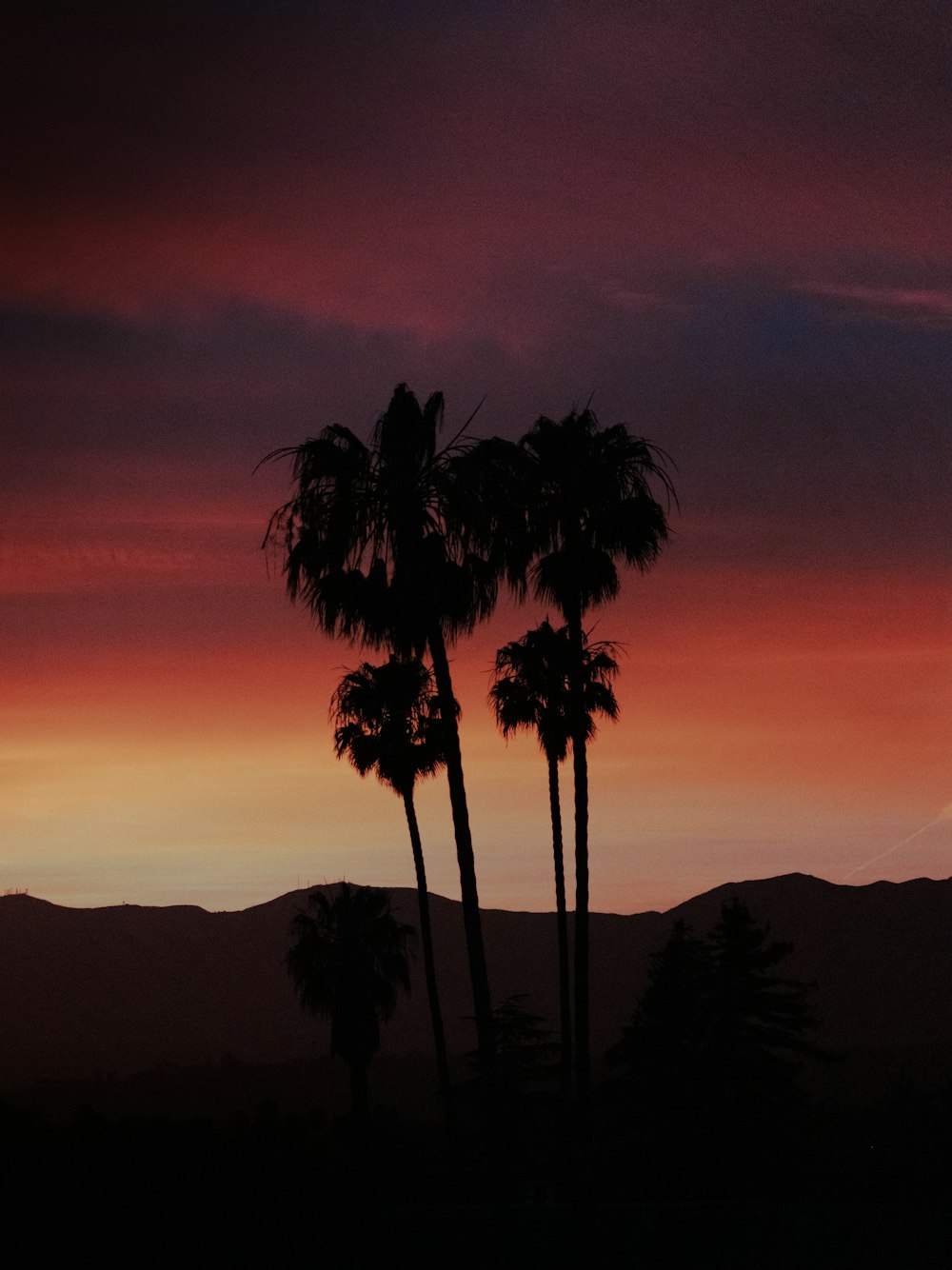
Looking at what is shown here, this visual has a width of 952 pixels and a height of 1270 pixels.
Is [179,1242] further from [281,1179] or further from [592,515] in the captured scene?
[592,515]

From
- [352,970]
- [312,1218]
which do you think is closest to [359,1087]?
[352,970]

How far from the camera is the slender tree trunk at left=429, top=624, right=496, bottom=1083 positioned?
2588cm

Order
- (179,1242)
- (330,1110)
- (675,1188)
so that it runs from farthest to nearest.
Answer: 1. (330,1110)
2. (675,1188)
3. (179,1242)

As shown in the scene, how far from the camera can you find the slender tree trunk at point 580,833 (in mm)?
32094

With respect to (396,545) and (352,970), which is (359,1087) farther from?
(396,545)

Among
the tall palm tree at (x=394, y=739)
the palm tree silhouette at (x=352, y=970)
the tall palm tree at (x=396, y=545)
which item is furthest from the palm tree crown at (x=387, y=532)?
the palm tree silhouette at (x=352, y=970)

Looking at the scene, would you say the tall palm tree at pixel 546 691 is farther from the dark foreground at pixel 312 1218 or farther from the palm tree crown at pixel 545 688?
the dark foreground at pixel 312 1218

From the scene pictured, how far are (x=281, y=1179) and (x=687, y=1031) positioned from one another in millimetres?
41533

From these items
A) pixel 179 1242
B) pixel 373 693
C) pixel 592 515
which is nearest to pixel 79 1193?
pixel 179 1242

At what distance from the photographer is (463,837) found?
26.1m

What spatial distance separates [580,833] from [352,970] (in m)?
21.2

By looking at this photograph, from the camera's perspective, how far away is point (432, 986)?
51.5 metres

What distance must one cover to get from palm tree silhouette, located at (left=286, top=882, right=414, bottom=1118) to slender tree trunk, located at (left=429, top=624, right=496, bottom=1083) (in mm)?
25441

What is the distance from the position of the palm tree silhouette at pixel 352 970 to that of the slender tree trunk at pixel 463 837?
25.4 metres
